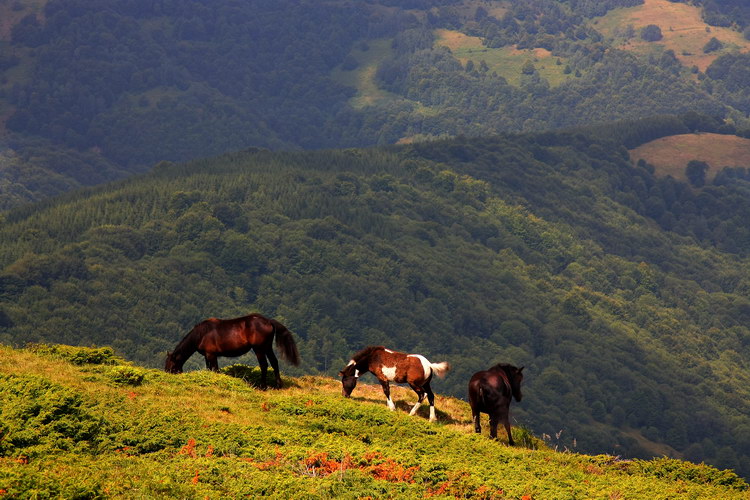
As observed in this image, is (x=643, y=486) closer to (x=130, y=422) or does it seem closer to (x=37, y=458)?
(x=130, y=422)

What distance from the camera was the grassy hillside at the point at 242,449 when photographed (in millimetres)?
22984

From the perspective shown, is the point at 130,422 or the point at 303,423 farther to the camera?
the point at 303,423

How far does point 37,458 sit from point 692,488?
19942 millimetres

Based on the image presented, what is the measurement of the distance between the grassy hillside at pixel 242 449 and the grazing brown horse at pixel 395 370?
1.03 metres

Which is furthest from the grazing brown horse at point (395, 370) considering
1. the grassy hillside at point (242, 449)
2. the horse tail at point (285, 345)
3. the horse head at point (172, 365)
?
the horse head at point (172, 365)

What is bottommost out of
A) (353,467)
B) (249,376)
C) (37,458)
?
(249,376)

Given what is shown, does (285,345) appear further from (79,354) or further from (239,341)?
(79,354)

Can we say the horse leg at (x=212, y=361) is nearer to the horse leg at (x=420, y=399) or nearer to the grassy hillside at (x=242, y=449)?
the grassy hillside at (x=242, y=449)

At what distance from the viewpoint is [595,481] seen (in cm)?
2853

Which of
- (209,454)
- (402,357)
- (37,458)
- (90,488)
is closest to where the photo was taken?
(90,488)

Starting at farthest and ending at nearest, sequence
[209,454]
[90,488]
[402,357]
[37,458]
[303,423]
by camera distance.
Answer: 1. [402,357]
2. [303,423]
3. [209,454]
4. [37,458]
5. [90,488]

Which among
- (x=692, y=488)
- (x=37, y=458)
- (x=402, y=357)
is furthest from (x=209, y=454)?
(x=692, y=488)

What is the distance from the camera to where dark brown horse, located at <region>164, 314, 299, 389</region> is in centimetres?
3606

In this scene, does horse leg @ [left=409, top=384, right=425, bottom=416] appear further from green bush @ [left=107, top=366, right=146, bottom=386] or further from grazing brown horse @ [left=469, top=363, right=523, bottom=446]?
green bush @ [left=107, top=366, right=146, bottom=386]
